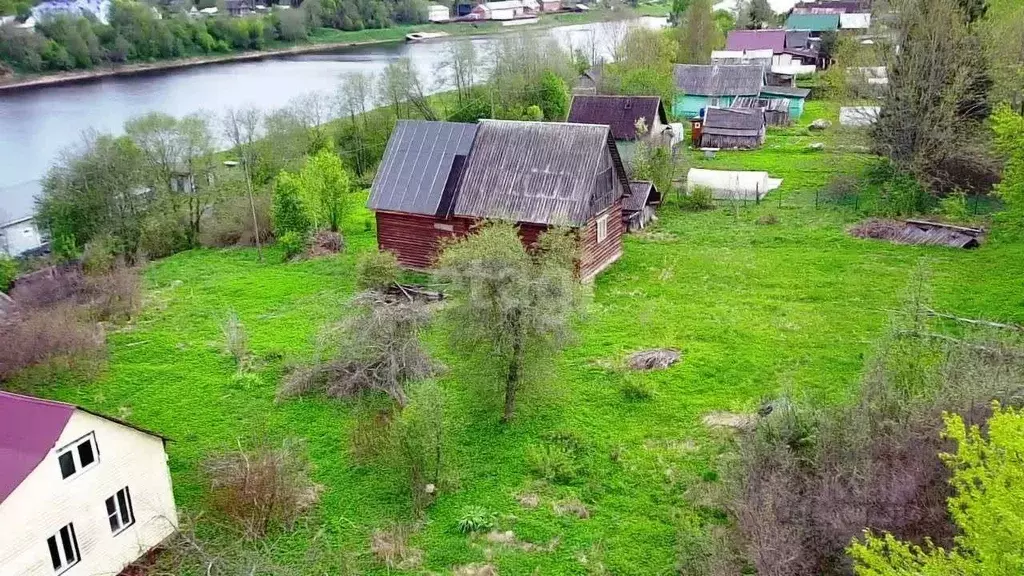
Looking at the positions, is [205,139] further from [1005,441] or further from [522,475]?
[1005,441]

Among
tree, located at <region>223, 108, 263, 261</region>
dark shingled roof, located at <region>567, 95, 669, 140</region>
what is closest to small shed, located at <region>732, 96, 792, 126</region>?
dark shingled roof, located at <region>567, 95, 669, 140</region>

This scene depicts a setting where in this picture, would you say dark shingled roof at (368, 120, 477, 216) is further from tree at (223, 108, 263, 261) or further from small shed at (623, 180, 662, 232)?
tree at (223, 108, 263, 261)

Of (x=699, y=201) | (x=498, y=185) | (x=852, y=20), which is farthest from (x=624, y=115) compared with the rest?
(x=852, y=20)

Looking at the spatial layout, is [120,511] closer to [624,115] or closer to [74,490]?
[74,490]

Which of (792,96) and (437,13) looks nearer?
(792,96)

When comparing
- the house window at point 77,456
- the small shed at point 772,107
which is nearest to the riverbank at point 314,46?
the small shed at point 772,107
